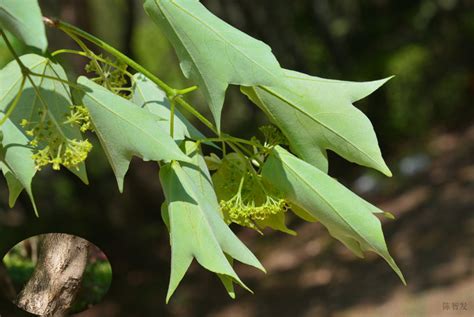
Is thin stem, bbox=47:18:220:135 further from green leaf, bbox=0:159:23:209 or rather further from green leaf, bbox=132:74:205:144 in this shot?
green leaf, bbox=0:159:23:209

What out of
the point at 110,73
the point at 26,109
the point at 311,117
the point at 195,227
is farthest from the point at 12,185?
the point at 311,117

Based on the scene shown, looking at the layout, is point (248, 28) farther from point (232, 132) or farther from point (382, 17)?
point (382, 17)

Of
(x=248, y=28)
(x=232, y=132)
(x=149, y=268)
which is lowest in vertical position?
(x=149, y=268)

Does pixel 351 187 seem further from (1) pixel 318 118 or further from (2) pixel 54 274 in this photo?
(2) pixel 54 274

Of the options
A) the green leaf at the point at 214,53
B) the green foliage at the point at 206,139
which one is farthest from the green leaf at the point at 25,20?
the green leaf at the point at 214,53

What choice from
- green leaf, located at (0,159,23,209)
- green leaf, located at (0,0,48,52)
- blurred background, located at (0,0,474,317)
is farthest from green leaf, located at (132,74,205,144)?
blurred background, located at (0,0,474,317)

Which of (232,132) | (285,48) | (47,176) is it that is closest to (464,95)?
(285,48)

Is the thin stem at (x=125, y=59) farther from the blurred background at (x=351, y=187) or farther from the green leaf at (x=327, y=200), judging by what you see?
the blurred background at (x=351, y=187)
